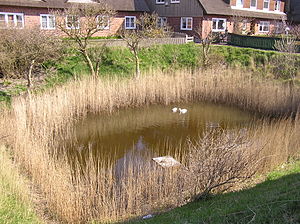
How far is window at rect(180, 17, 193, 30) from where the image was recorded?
25117mm

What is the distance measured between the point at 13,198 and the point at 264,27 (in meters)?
28.0

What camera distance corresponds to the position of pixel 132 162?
7867mm

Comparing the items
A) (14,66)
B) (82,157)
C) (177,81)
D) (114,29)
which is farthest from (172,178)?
(114,29)

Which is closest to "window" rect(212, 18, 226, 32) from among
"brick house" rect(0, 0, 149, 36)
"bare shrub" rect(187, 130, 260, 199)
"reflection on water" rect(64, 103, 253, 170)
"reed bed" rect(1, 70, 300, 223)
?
"brick house" rect(0, 0, 149, 36)

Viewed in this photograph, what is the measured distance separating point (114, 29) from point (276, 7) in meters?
15.3

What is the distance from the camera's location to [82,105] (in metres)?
11.5

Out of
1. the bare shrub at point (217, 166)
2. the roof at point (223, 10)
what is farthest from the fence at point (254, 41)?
the bare shrub at point (217, 166)

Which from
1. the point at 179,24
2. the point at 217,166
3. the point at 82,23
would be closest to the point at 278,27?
the point at 179,24

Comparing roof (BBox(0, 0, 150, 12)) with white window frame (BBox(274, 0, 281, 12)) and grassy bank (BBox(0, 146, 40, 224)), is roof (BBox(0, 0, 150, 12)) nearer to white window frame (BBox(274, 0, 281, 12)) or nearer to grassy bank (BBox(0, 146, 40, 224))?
white window frame (BBox(274, 0, 281, 12))

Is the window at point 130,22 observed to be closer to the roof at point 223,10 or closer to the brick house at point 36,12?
the brick house at point 36,12

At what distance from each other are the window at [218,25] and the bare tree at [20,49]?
14115mm

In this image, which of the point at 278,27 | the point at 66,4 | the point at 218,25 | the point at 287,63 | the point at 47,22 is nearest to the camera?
the point at 287,63

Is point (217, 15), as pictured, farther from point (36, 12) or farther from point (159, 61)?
point (36, 12)

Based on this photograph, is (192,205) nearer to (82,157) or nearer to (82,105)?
(82,157)
